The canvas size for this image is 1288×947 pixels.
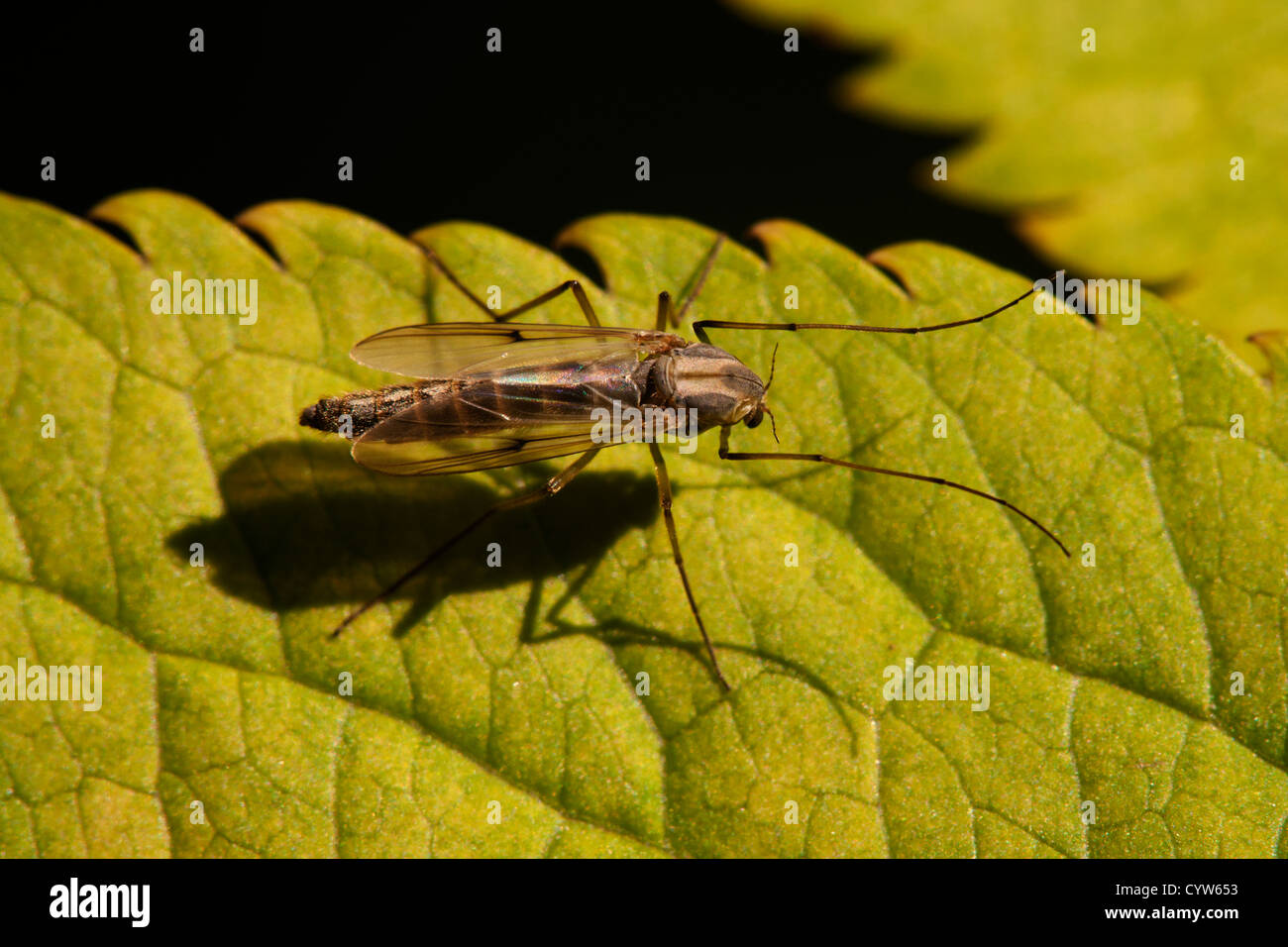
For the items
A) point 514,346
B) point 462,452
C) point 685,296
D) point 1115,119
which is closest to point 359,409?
point 462,452

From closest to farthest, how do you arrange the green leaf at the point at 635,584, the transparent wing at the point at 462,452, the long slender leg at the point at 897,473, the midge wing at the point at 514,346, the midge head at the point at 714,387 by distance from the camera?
the green leaf at the point at 635,584 → the long slender leg at the point at 897,473 → the transparent wing at the point at 462,452 → the midge head at the point at 714,387 → the midge wing at the point at 514,346

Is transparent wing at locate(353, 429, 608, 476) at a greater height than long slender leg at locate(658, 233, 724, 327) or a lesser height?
lesser

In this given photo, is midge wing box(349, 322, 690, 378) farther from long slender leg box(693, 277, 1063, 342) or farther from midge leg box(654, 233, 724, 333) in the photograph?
long slender leg box(693, 277, 1063, 342)

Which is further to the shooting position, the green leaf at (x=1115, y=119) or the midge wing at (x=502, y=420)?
the green leaf at (x=1115, y=119)

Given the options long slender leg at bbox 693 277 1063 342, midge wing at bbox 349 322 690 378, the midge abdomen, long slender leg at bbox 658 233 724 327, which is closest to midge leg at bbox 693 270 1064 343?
long slender leg at bbox 693 277 1063 342

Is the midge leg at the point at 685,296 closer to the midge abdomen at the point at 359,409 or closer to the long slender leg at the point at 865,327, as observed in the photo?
the long slender leg at the point at 865,327

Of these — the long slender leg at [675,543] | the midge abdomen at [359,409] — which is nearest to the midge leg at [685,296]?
the long slender leg at [675,543]

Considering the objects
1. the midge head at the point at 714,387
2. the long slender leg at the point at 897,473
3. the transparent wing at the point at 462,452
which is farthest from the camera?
the midge head at the point at 714,387
